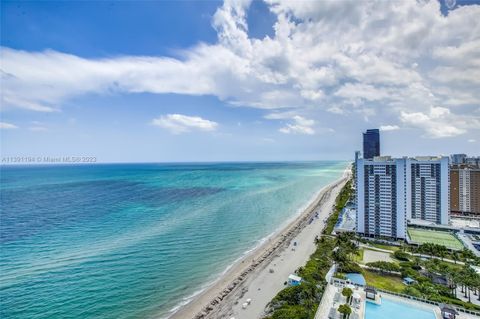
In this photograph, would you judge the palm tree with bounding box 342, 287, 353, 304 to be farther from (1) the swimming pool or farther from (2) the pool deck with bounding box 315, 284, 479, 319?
(1) the swimming pool

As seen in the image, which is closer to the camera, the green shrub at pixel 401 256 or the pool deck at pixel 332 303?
the pool deck at pixel 332 303

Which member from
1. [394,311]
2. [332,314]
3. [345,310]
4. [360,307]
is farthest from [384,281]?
[345,310]

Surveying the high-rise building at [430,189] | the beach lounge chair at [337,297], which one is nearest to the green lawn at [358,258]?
the beach lounge chair at [337,297]

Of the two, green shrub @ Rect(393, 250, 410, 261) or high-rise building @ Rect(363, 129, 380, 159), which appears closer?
green shrub @ Rect(393, 250, 410, 261)

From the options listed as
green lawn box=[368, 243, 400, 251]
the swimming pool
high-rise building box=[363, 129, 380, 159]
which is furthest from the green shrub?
high-rise building box=[363, 129, 380, 159]

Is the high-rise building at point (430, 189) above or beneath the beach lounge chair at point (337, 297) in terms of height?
above

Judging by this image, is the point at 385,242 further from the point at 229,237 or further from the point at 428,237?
the point at 229,237

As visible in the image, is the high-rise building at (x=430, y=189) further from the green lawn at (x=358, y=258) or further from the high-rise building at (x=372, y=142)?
the high-rise building at (x=372, y=142)
